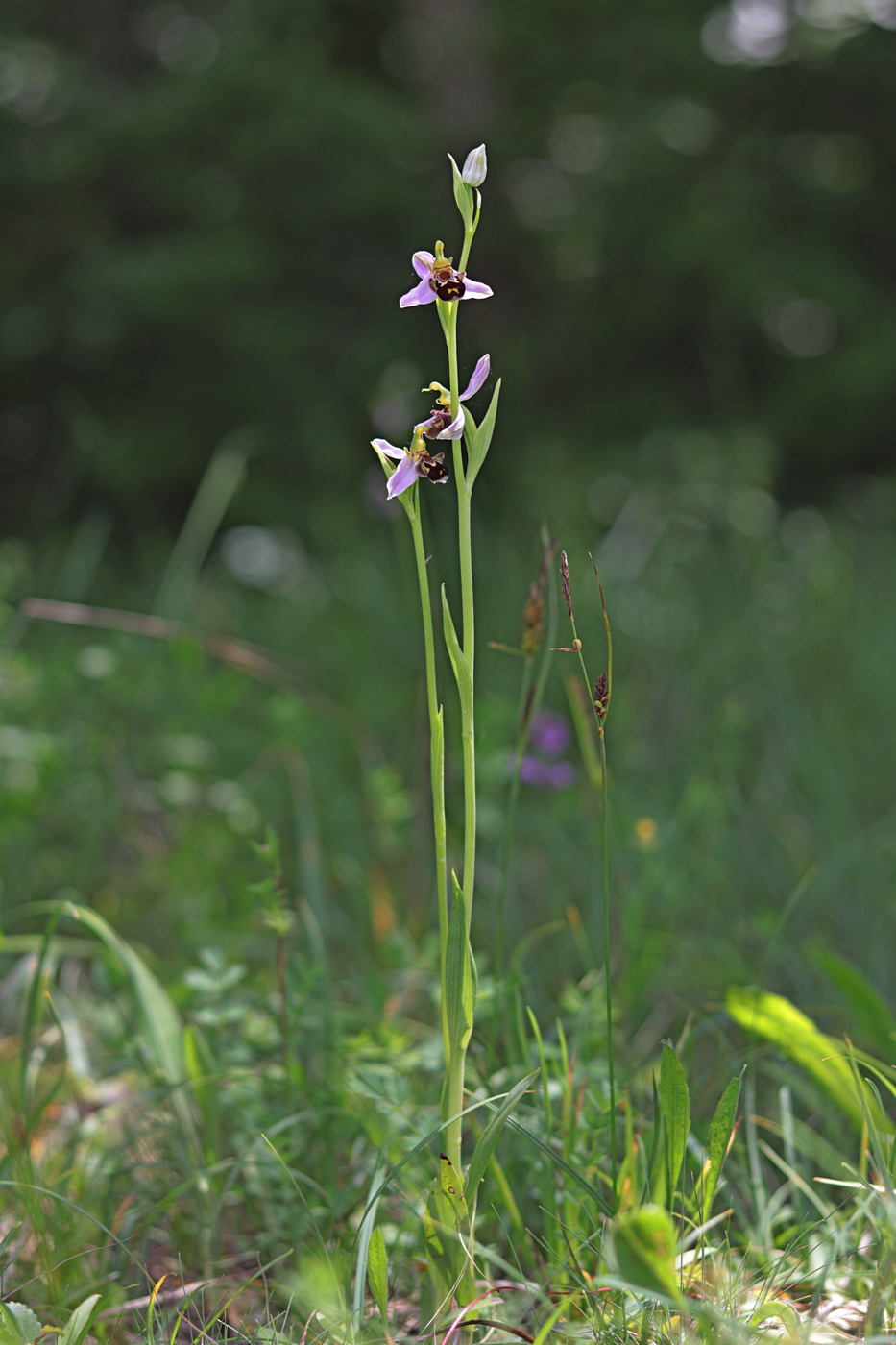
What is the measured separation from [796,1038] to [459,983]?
49cm

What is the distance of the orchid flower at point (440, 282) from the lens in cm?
76

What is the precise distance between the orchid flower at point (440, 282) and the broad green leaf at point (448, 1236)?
66cm

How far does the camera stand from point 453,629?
78 centimetres

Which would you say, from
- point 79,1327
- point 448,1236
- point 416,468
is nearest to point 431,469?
point 416,468

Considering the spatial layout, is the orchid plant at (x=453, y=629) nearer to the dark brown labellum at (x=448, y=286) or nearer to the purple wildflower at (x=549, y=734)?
the dark brown labellum at (x=448, y=286)

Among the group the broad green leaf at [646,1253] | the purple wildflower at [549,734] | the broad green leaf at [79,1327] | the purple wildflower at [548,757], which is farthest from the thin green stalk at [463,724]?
the purple wildflower at [549,734]

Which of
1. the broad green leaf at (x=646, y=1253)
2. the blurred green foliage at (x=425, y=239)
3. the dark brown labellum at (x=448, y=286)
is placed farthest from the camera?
the blurred green foliage at (x=425, y=239)

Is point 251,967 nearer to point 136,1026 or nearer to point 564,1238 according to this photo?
point 136,1026

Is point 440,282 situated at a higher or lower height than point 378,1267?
higher

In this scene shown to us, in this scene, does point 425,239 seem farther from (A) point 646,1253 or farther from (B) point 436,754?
(A) point 646,1253

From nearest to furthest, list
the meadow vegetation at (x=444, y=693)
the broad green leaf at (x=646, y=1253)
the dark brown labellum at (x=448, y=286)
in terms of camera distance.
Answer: the broad green leaf at (x=646, y=1253) < the dark brown labellum at (x=448, y=286) < the meadow vegetation at (x=444, y=693)

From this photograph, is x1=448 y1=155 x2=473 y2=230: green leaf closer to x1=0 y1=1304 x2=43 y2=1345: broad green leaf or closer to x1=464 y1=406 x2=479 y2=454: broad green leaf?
x1=464 y1=406 x2=479 y2=454: broad green leaf

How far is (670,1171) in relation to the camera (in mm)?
846

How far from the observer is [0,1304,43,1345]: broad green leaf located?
783 mm
